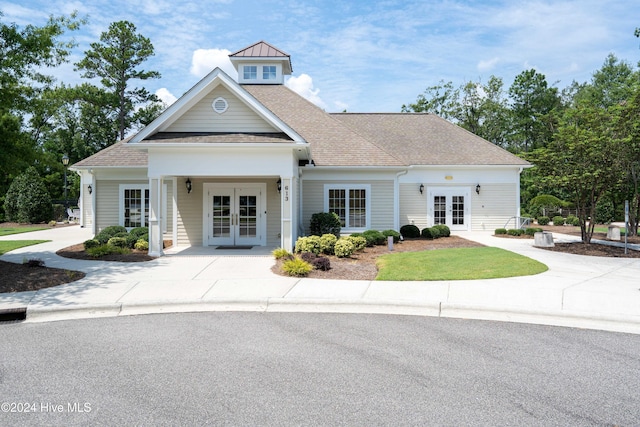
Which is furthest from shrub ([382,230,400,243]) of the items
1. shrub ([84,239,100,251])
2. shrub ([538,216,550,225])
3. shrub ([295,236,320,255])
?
shrub ([538,216,550,225])

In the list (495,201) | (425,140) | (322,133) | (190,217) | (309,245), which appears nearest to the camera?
(309,245)

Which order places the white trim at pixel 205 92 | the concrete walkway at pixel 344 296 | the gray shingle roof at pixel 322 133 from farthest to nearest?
the gray shingle roof at pixel 322 133 < the white trim at pixel 205 92 < the concrete walkway at pixel 344 296

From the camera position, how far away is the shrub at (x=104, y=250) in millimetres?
13498

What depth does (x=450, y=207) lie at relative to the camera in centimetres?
2212

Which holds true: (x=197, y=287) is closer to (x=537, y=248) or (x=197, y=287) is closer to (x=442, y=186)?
(x=537, y=248)

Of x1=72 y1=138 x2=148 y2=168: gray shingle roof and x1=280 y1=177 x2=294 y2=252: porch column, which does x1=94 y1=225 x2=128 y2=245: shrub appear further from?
x1=280 y1=177 x2=294 y2=252: porch column

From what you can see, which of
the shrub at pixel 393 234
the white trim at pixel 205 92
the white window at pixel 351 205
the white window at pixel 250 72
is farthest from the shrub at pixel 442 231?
the white window at pixel 250 72

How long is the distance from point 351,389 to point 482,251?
11069mm

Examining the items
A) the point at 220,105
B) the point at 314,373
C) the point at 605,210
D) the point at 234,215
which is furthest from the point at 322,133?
the point at 605,210

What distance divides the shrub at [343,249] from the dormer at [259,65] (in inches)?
586

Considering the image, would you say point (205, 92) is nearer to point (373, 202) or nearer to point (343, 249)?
point (343, 249)

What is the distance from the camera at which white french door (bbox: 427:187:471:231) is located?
2205 cm

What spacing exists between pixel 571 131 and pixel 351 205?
886cm

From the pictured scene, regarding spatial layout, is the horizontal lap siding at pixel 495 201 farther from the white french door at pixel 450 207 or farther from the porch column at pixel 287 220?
the porch column at pixel 287 220
